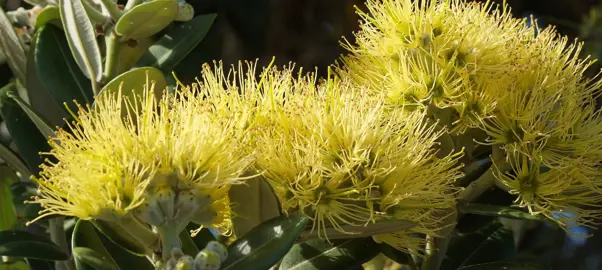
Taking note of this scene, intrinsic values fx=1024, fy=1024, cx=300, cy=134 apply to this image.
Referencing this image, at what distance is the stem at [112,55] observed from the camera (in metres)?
2.01

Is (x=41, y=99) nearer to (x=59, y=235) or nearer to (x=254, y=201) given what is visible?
(x=59, y=235)

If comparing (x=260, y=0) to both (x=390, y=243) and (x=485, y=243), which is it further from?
(x=390, y=243)

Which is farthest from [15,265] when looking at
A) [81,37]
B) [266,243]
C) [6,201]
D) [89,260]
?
[266,243]

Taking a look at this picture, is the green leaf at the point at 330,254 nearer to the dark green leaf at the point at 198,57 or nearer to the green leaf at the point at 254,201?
the green leaf at the point at 254,201

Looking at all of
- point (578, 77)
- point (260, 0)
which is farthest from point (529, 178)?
point (260, 0)

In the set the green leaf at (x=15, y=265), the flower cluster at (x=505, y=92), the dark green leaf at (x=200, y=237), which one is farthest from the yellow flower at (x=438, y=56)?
the green leaf at (x=15, y=265)

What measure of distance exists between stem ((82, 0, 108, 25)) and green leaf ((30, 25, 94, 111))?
→ 120mm

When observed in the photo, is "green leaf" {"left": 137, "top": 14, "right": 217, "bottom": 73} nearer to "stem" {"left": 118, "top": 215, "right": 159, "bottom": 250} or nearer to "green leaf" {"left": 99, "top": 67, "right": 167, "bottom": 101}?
"green leaf" {"left": 99, "top": 67, "right": 167, "bottom": 101}

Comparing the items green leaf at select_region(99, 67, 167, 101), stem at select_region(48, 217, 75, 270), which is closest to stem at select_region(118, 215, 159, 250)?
green leaf at select_region(99, 67, 167, 101)

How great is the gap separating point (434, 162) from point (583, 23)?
2.08 metres

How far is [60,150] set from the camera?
5.32 feet

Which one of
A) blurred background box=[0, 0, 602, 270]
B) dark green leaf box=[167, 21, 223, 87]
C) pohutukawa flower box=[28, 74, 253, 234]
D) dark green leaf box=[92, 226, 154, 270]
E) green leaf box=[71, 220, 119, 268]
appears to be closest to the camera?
pohutukawa flower box=[28, 74, 253, 234]

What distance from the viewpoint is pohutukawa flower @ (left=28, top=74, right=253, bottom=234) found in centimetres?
157

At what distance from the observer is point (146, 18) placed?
6.51 feet
